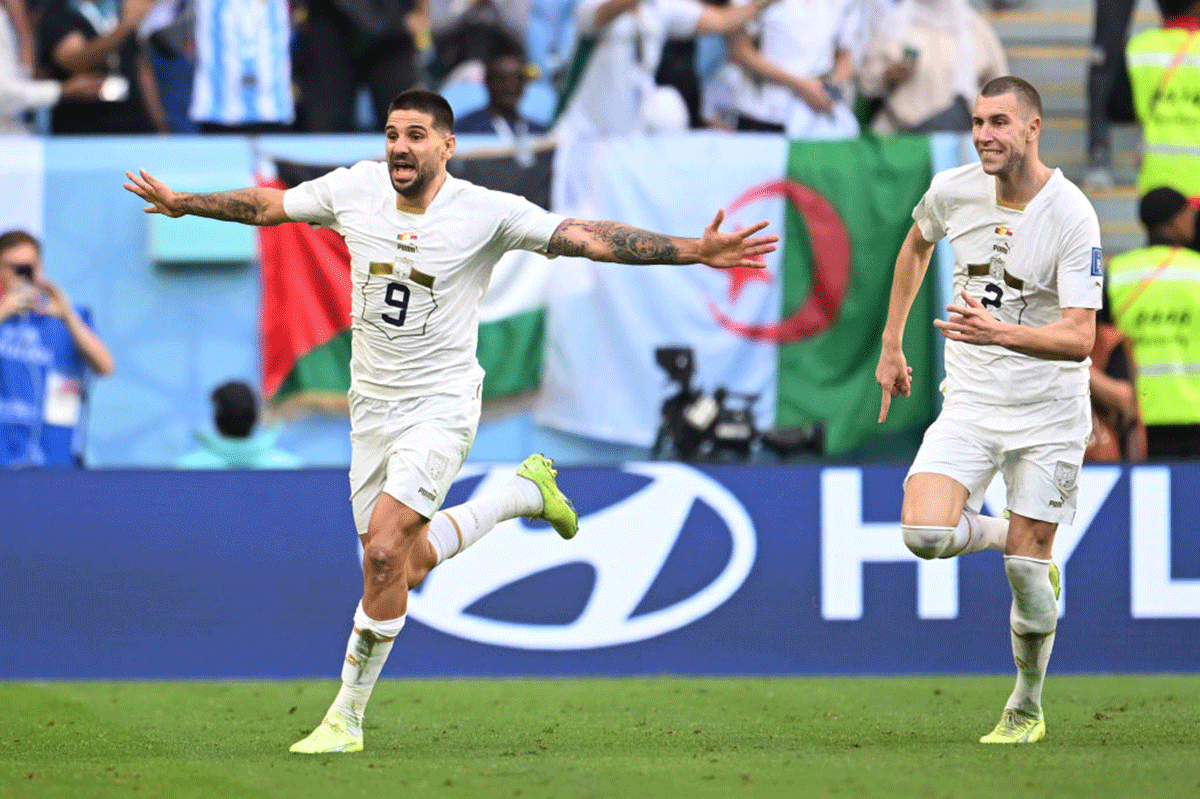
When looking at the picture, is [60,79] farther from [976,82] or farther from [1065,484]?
[1065,484]

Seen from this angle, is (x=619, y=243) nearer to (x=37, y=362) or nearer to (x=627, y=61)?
(x=37, y=362)

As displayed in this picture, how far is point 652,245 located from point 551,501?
1634 mm

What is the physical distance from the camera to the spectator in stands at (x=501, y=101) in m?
12.6

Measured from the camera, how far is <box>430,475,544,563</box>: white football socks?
730 centimetres

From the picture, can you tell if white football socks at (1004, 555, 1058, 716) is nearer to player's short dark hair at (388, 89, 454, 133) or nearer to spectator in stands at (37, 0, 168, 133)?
player's short dark hair at (388, 89, 454, 133)

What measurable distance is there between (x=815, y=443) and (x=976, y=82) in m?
3.17

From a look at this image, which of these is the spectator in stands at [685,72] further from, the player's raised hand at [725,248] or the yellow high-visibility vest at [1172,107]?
the player's raised hand at [725,248]

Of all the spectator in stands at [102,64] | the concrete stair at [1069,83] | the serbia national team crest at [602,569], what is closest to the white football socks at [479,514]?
the serbia national team crest at [602,569]

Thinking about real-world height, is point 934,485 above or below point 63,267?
below

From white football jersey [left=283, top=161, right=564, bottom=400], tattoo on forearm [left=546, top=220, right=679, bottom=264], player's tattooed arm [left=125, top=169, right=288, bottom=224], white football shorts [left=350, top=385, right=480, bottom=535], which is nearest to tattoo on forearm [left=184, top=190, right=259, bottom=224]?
player's tattooed arm [left=125, top=169, right=288, bottom=224]

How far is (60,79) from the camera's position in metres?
12.7

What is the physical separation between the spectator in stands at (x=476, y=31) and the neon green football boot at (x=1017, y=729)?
7402 millimetres

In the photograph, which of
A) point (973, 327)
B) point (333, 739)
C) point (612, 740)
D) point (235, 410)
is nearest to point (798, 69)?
point (235, 410)

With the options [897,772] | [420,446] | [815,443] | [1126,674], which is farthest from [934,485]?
[815,443]
